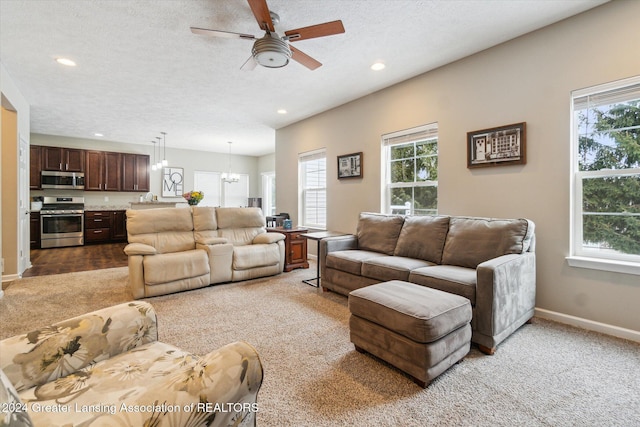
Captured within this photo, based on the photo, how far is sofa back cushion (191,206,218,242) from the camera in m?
4.20

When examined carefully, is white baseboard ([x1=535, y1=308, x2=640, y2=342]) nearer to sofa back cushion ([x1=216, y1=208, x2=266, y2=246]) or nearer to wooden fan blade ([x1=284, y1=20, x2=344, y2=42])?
wooden fan blade ([x1=284, y1=20, x2=344, y2=42])

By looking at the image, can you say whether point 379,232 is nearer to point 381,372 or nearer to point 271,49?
point 381,372

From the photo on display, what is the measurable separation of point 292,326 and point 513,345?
5.64ft

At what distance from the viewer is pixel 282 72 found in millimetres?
3695

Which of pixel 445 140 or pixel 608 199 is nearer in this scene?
pixel 608 199

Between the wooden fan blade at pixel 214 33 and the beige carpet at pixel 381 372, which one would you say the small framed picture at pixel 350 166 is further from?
the wooden fan blade at pixel 214 33

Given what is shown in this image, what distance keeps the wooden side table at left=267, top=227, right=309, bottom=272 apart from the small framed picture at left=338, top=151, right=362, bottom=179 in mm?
1150

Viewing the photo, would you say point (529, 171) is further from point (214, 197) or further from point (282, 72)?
point (214, 197)

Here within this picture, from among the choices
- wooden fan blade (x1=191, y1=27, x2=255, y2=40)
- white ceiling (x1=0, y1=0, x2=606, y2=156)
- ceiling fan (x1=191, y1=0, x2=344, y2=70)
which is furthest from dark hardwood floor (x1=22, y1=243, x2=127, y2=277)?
ceiling fan (x1=191, y1=0, x2=344, y2=70)

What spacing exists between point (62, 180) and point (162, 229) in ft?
16.5

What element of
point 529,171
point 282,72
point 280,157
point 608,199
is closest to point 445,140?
point 529,171

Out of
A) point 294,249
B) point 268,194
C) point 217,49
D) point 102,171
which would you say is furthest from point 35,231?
point 217,49

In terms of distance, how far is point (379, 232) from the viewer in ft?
11.7

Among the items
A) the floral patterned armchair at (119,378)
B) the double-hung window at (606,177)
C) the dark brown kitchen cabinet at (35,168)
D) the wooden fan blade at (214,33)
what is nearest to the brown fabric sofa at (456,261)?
the double-hung window at (606,177)
